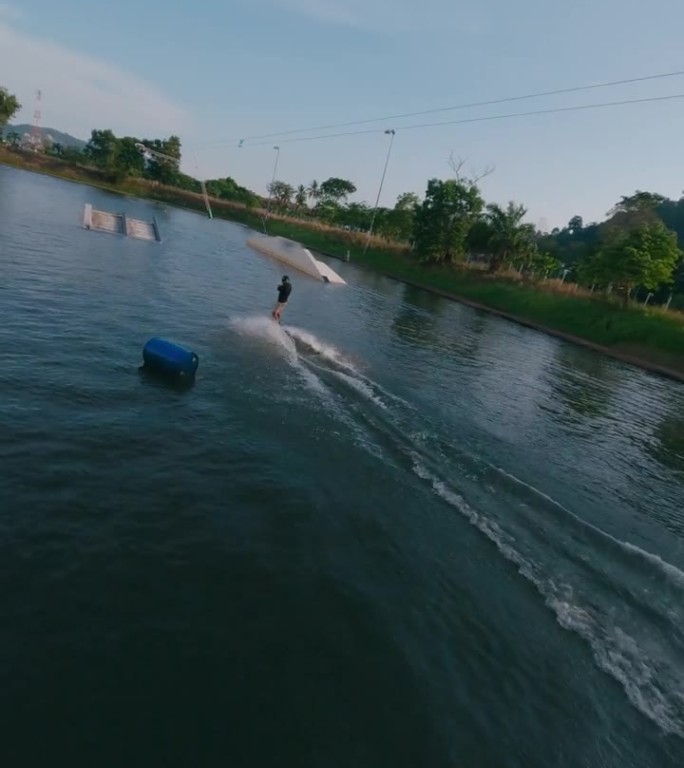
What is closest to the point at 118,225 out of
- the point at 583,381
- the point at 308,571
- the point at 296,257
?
the point at 296,257

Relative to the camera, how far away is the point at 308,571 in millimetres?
8008

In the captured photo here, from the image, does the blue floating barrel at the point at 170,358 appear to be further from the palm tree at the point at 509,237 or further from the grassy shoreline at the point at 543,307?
the palm tree at the point at 509,237

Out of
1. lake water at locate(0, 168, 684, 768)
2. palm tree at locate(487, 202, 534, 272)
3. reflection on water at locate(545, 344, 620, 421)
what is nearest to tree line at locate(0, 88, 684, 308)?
palm tree at locate(487, 202, 534, 272)

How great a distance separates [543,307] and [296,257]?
27631 mm

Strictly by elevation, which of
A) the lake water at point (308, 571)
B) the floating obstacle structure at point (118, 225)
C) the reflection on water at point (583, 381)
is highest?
the floating obstacle structure at point (118, 225)

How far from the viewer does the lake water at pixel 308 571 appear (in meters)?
5.57

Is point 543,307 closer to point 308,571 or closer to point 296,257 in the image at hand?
point 296,257

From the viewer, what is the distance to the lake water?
557 cm

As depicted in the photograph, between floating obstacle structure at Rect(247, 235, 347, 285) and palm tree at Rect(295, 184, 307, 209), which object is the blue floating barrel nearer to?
floating obstacle structure at Rect(247, 235, 347, 285)

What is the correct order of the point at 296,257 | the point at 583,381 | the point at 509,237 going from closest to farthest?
the point at 583,381, the point at 296,257, the point at 509,237

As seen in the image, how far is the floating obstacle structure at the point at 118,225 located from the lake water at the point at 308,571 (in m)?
23.0

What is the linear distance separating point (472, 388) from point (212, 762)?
18.0 meters

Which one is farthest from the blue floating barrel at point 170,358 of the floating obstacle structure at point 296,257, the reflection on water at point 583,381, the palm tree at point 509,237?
the palm tree at point 509,237

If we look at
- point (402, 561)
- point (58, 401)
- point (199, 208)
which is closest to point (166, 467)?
point (58, 401)
